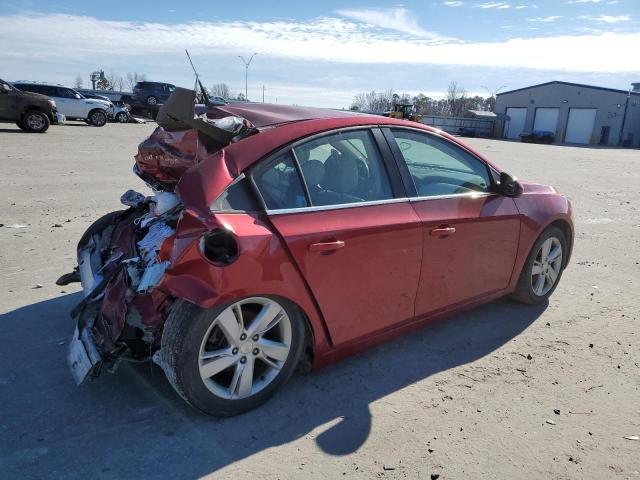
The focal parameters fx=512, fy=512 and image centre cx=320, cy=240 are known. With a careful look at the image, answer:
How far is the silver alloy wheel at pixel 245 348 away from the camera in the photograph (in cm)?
278

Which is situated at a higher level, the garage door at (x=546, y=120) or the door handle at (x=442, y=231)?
the garage door at (x=546, y=120)

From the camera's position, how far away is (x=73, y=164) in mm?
11727

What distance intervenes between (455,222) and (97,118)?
26087 millimetres

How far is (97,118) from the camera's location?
25.9 metres

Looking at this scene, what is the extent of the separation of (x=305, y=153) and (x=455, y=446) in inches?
74.5

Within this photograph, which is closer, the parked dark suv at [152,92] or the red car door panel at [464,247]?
the red car door panel at [464,247]

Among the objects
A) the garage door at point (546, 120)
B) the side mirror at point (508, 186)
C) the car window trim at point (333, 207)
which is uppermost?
the garage door at point (546, 120)

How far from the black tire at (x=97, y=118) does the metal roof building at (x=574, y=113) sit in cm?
5114

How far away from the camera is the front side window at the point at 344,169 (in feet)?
10.4

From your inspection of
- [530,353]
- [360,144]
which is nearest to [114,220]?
[360,144]

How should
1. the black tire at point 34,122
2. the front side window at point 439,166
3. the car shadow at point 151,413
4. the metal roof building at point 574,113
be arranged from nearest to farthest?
the car shadow at point 151,413 < the front side window at point 439,166 < the black tire at point 34,122 < the metal roof building at point 574,113

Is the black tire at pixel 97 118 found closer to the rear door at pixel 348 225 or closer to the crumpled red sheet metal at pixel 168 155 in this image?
the crumpled red sheet metal at pixel 168 155

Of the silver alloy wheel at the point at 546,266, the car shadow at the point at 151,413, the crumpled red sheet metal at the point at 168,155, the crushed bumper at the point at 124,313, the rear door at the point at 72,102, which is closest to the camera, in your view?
the car shadow at the point at 151,413

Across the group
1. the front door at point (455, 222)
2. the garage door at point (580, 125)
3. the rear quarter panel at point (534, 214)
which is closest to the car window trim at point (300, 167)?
the front door at point (455, 222)
